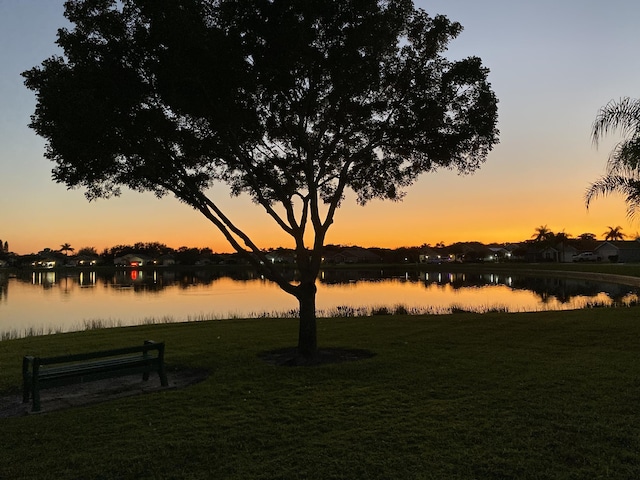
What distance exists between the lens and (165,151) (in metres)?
11.1

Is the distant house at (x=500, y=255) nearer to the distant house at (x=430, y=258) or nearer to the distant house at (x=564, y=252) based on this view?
the distant house at (x=430, y=258)

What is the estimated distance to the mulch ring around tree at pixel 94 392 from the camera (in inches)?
317

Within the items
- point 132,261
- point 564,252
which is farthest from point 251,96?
point 132,261

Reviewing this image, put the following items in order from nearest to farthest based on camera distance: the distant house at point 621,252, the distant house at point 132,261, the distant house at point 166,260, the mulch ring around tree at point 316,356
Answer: the mulch ring around tree at point 316,356 → the distant house at point 621,252 → the distant house at point 132,261 → the distant house at point 166,260

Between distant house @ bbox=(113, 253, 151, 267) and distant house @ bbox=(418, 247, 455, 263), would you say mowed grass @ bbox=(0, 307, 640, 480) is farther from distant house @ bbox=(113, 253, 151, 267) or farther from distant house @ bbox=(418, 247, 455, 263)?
distant house @ bbox=(113, 253, 151, 267)

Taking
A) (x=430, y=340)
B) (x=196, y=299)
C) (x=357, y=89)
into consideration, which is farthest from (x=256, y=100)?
(x=196, y=299)

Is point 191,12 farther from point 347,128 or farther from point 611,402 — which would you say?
point 611,402

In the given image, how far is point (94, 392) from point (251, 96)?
729cm

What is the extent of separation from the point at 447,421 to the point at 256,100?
28.1 ft

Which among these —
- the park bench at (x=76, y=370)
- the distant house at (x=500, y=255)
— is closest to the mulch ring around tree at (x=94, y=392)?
the park bench at (x=76, y=370)

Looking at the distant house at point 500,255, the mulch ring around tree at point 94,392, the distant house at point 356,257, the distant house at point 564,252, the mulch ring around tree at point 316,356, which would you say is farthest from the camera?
the distant house at point 356,257

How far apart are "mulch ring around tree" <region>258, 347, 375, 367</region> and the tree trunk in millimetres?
162

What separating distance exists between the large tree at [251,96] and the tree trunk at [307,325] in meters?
0.04

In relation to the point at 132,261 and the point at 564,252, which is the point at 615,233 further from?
the point at 132,261
